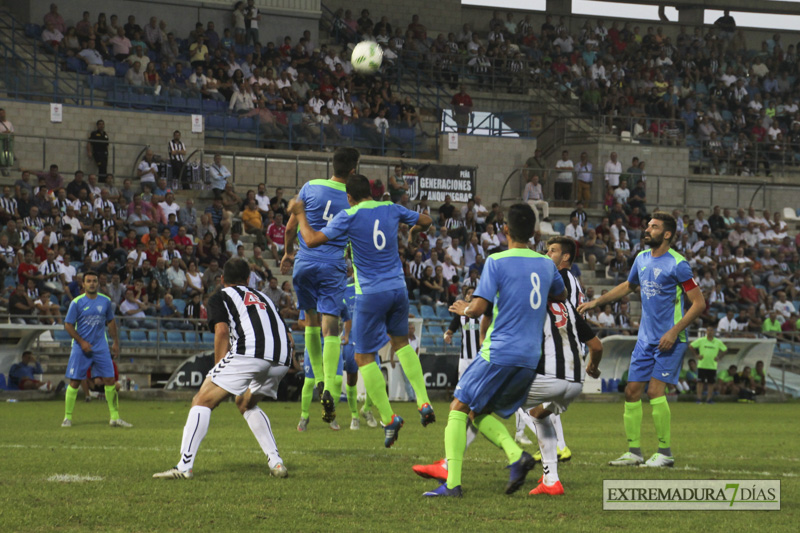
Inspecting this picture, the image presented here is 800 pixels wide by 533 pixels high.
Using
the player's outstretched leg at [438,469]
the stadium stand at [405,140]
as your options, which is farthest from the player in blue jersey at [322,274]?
the stadium stand at [405,140]

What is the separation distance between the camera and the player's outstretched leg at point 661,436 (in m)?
9.89

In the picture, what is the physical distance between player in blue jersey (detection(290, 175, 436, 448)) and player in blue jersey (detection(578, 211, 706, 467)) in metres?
1.97

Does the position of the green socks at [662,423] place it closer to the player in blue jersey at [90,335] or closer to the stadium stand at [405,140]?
the player in blue jersey at [90,335]

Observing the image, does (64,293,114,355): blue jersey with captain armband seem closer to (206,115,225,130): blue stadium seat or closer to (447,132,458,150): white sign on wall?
(206,115,225,130): blue stadium seat

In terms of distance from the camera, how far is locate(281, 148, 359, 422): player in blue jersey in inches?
423

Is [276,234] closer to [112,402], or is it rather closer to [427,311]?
[427,311]

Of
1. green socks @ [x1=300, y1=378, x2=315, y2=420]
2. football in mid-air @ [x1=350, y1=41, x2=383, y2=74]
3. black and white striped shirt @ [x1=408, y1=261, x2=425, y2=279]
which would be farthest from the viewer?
black and white striped shirt @ [x1=408, y1=261, x2=425, y2=279]

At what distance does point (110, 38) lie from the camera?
30.1m

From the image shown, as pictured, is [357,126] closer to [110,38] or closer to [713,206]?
[110,38]

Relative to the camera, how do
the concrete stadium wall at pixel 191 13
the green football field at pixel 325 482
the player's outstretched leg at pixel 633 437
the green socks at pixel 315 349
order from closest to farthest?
the green football field at pixel 325 482 → the player's outstretched leg at pixel 633 437 → the green socks at pixel 315 349 → the concrete stadium wall at pixel 191 13

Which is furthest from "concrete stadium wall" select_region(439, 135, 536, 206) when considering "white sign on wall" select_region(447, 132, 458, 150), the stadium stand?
the stadium stand

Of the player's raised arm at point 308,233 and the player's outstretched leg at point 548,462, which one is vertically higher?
the player's raised arm at point 308,233

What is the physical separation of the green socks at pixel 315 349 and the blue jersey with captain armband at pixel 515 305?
14.5 ft

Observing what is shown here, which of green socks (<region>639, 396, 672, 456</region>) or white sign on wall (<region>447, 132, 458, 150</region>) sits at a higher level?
white sign on wall (<region>447, 132, 458, 150</region>)
